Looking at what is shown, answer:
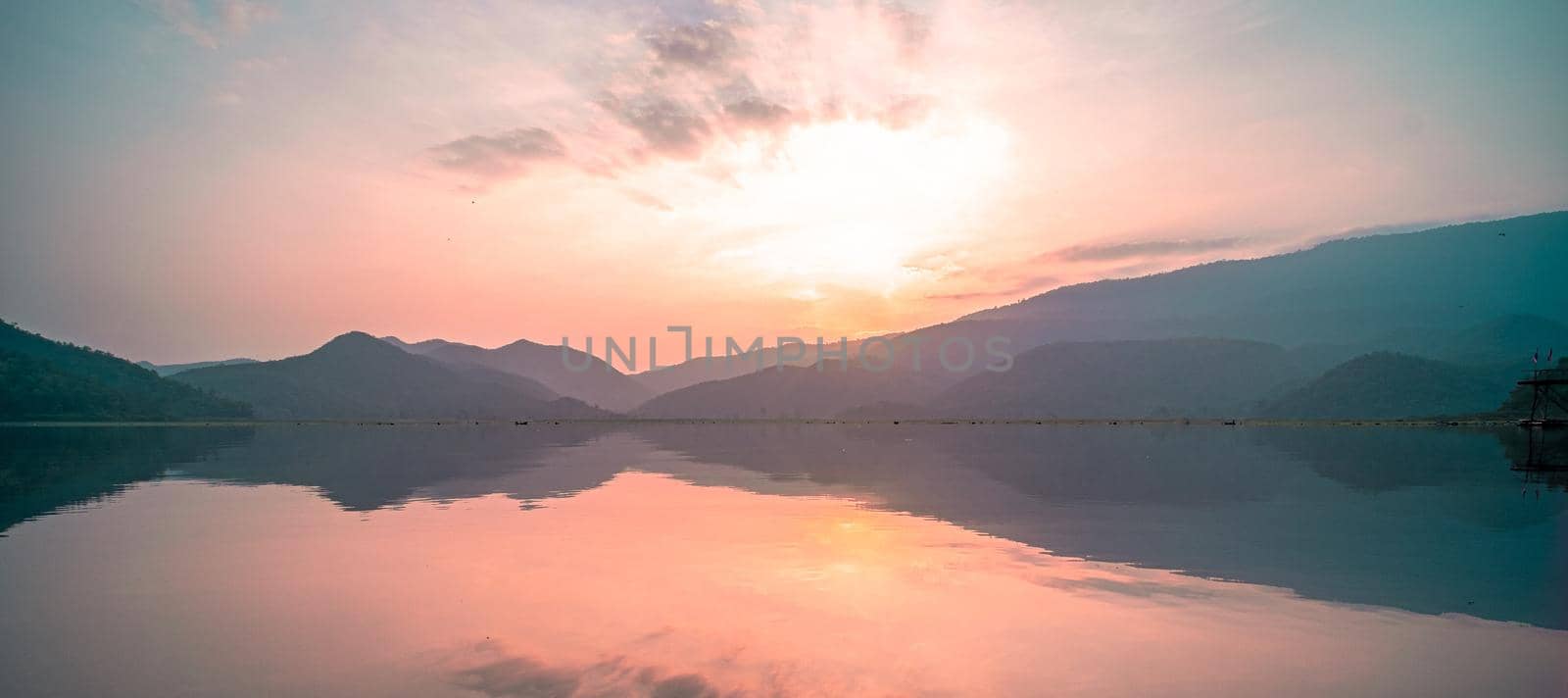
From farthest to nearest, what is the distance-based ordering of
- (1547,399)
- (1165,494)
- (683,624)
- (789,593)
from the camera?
(1547,399), (1165,494), (789,593), (683,624)

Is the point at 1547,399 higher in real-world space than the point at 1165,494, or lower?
higher

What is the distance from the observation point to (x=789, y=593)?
2056 centimetres

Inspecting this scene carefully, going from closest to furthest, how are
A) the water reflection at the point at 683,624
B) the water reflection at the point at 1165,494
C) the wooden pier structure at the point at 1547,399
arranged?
1. the water reflection at the point at 683,624
2. the water reflection at the point at 1165,494
3. the wooden pier structure at the point at 1547,399

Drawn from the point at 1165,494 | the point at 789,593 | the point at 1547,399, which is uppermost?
the point at 1547,399

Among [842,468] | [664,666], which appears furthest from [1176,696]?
[842,468]

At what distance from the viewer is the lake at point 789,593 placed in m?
14.1

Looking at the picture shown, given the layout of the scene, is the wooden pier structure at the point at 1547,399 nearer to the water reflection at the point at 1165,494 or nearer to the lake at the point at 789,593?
the water reflection at the point at 1165,494

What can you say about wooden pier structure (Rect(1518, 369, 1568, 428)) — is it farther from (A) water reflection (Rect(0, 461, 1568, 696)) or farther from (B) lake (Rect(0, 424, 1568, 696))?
(A) water reflection (Rect(0, 461, 1568, 696))

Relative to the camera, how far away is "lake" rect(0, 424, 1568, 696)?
14.1 metres

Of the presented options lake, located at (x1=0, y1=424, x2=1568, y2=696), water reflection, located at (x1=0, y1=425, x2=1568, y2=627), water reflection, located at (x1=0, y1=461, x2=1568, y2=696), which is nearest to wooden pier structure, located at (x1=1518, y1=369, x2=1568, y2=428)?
water reflection, located at (x1=0, y1=425, x2=1568, y2=627)

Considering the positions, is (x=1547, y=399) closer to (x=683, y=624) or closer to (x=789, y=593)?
(x=789, y=593)

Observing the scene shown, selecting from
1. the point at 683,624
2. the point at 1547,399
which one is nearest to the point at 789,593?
the point at 683,624

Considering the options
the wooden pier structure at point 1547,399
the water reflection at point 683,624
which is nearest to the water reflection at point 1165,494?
the water reflection at point 683,624

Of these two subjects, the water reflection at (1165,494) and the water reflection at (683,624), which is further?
the water reflection at (1165,494)
